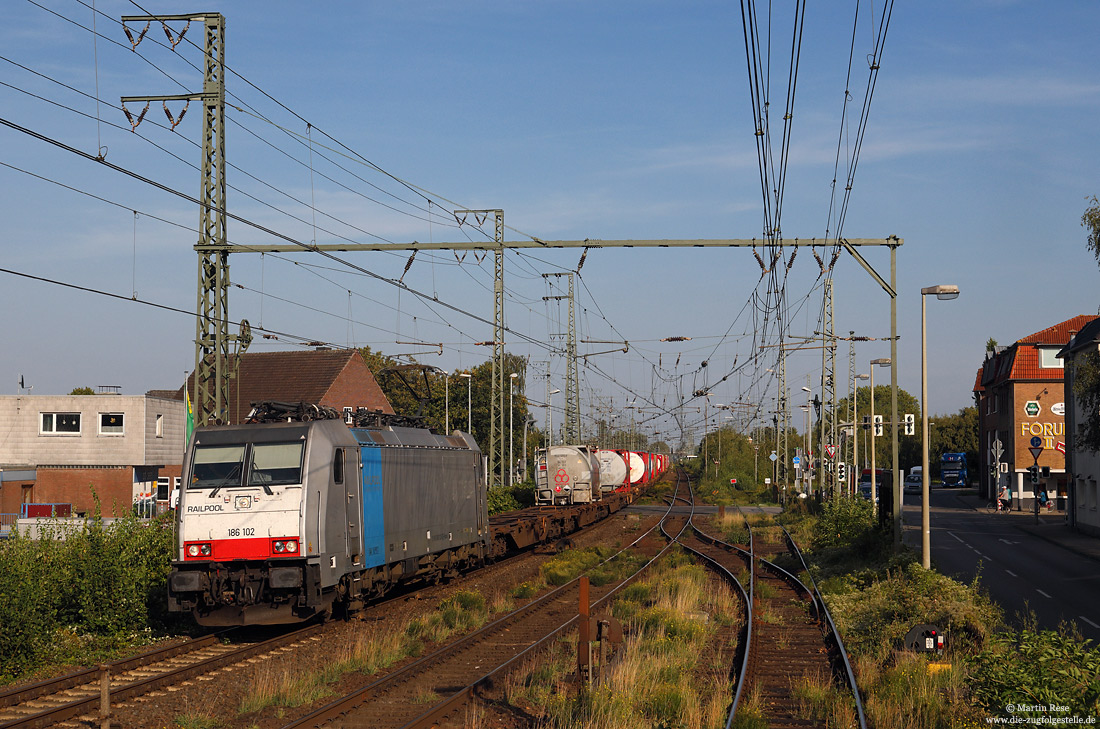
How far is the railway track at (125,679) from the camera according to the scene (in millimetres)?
11312

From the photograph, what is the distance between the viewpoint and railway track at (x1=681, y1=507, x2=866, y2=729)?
12367 mm

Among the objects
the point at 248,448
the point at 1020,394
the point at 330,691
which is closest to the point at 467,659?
the point at 330,691

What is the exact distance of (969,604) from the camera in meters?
16.3

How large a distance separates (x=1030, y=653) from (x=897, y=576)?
9.52 m

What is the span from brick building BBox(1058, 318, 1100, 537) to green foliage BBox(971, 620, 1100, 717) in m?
32.5

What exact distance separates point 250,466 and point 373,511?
2763 millimetres

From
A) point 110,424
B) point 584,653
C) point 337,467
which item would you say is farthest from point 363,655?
point 110,424

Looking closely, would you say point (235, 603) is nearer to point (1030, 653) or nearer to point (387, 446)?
point (387, 446)

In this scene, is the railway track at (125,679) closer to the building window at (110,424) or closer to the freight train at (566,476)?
the freight train at (566,476)

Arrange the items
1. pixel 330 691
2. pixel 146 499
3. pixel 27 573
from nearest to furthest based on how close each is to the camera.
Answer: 1. pixel 330 691
2. pixel 27 573
3. pixel 146 499

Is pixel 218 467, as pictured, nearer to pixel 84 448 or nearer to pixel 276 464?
pixel 276 464

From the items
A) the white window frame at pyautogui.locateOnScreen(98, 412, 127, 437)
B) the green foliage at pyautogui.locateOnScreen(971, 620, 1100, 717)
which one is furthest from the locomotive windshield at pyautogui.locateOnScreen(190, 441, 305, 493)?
the white window frame at pyautogui.locateOnScreen(98, 412, 127, 437)

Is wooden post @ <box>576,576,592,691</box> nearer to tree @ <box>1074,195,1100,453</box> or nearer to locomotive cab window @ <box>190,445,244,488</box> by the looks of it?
locomotive cab window @ <box>190,445,244,488</box>

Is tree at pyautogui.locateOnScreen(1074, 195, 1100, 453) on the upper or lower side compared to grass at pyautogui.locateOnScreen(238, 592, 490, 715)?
upper
